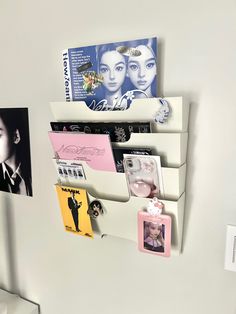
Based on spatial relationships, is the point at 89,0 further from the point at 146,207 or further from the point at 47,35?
the point at 146,207

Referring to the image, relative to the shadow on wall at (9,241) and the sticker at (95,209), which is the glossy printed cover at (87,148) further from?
the shadow on wall at (9,241)

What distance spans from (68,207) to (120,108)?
271 mm

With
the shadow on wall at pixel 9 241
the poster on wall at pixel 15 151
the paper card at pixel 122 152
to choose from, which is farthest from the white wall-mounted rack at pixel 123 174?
the shadow on wall at pixel 9 241

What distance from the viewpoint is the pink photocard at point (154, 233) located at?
56cm

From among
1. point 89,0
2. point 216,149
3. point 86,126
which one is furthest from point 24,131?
point 216,149

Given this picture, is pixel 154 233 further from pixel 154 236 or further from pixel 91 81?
pixel 91 81

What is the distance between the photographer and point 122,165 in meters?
0.58

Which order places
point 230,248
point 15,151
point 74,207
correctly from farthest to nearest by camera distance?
point 15,151 < point 74,207 < point 230,248

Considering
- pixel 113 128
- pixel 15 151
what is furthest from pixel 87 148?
pixel 15 151

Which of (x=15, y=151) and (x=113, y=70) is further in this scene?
(x=15, y=151)

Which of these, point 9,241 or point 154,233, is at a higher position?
point 154,233

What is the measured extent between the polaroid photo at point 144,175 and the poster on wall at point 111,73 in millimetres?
118

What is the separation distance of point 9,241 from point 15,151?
11.9 inches

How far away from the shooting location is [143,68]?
1.82 ft
